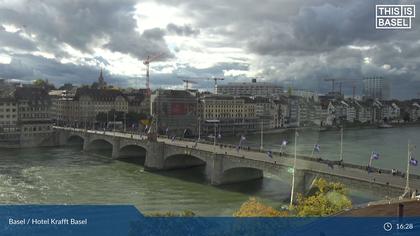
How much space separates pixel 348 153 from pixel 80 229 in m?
37.9

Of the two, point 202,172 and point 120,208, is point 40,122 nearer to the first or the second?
point 202,172

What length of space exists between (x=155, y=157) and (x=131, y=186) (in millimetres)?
8045

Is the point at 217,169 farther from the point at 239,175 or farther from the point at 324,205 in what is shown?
the point at 324,205

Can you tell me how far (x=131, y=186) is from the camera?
105 feet

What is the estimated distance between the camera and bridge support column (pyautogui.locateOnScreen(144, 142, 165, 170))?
1565 inches

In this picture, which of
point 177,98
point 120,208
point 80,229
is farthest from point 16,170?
point 177,98

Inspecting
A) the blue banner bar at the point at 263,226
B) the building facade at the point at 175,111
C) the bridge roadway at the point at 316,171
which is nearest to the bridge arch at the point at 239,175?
the bridge roadway at the point at 316,171

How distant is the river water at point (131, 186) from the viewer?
2631 cm

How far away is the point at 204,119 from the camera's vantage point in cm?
8969

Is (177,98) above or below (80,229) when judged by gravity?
above

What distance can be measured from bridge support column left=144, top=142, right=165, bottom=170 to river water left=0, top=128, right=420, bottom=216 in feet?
2.99

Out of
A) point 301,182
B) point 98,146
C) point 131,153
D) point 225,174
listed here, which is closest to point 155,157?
point 225,174

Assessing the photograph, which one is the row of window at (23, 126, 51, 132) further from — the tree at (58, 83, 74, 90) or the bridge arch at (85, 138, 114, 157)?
the tree at (58, 83, 74, 90)

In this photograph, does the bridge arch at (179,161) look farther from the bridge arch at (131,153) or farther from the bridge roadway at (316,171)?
the bridge arch at (131,153)
